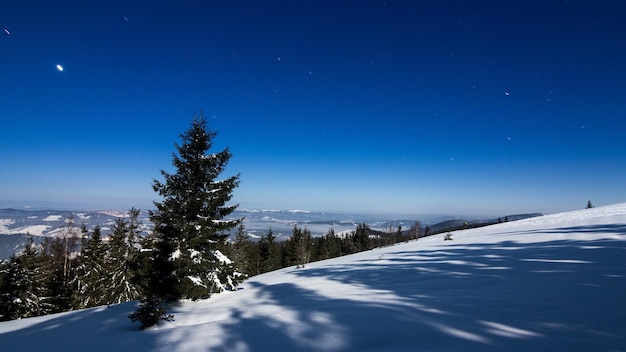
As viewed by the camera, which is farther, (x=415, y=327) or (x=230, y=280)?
(x=230, y=280)

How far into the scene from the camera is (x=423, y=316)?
18.8 ft

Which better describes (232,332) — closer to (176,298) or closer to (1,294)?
(176,298)

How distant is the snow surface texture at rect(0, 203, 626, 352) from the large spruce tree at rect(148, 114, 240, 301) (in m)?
1.15

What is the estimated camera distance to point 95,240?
29.0 metres

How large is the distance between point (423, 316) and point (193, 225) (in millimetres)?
10150

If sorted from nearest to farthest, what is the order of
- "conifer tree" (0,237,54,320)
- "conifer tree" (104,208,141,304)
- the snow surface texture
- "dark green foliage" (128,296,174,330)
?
1. the snow surface texture
2. "dark green foliage" (128,296,174,330)
3. "conifer tree" (0,237,54,320)
4. "conifer tree" (104,208,141,304)

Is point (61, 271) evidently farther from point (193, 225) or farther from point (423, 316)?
point (423, 316)

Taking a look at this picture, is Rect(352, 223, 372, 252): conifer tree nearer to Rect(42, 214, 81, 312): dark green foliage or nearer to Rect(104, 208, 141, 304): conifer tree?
Rect(104, 208, 141, 304): conifer tree

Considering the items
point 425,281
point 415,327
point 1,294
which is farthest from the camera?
point 1,294

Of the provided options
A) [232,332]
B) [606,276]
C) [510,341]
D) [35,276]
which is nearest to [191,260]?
[232,332]

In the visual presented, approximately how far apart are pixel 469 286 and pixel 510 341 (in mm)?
4110

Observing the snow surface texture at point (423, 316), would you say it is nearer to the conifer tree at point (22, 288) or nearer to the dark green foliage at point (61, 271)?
the conifer tree at point (22, 288)

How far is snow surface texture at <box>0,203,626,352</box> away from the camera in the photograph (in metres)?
4.45

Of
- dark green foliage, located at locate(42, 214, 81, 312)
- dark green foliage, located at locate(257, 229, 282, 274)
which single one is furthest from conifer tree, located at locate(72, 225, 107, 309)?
dark green foliage, located at locate(257, 229, 282, 274)
